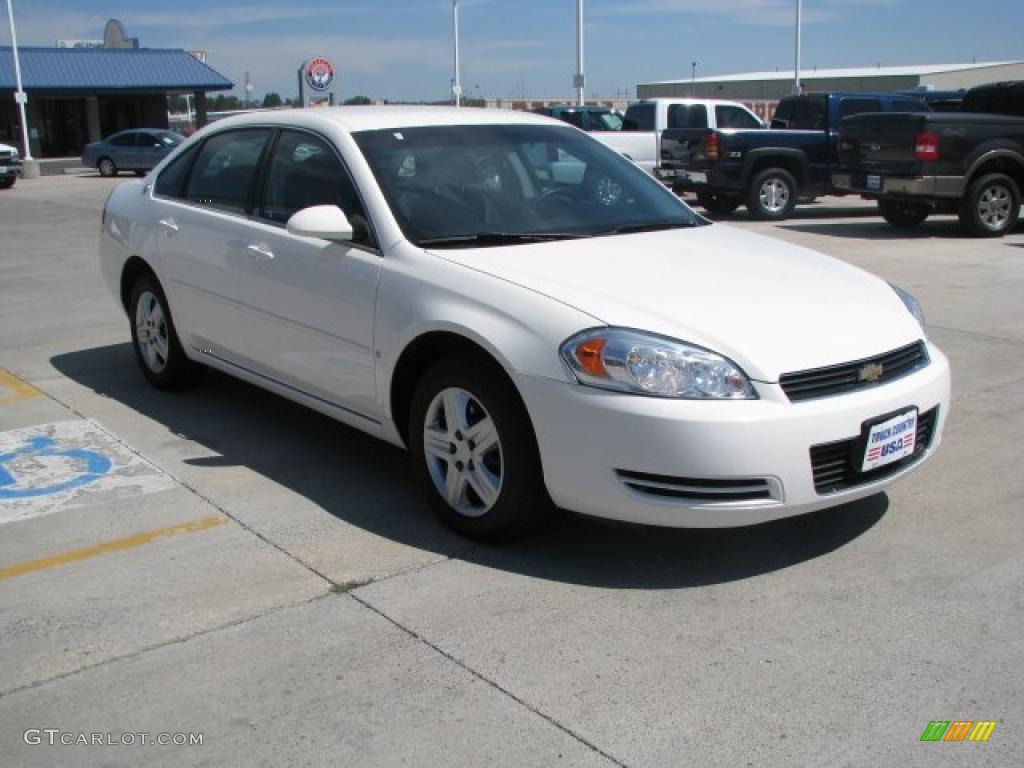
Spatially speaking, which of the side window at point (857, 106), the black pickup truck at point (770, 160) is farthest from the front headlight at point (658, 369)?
the side window at point (857, 106)

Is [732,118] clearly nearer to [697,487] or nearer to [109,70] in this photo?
[697,487]

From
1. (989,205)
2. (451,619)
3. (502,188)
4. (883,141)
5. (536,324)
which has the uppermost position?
(883,141)

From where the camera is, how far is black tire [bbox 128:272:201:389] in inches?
249

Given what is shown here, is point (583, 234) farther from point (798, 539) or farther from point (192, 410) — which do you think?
point (192, 410)

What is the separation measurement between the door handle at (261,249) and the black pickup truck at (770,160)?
12.4 m

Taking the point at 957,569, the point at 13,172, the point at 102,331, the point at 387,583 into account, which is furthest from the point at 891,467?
the point at 13,172

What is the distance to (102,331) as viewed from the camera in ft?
28.4

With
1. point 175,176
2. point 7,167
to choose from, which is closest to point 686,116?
point 175,176

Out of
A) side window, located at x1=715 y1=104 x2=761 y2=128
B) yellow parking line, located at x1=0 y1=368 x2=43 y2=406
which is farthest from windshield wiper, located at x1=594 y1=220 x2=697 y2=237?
side window, located at x1=715 y1=104 x2=761 y2=128

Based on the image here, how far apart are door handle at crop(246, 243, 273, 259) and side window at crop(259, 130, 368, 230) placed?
14cm

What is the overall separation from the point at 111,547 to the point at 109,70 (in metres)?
49.0

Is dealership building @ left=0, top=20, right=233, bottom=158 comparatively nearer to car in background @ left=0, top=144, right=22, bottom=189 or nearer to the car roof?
car in background @ left=0, top=144, right=22, bottom=189

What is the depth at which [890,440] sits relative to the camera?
404 cm

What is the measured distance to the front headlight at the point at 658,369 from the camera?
12.3ft
